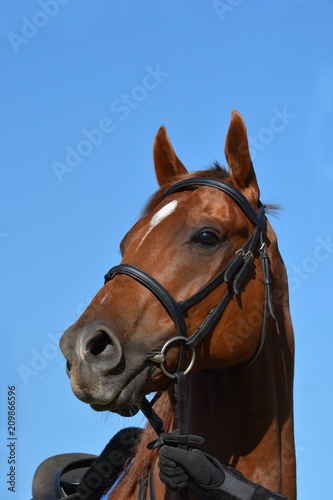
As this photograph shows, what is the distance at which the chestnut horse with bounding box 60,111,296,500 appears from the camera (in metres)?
4.60

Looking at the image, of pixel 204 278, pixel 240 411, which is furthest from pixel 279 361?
A: pixel 204 278

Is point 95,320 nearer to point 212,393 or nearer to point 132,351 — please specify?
point 132,351

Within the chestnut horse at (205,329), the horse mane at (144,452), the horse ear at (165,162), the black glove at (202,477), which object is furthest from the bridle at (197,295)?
the horse ear at (165,162)

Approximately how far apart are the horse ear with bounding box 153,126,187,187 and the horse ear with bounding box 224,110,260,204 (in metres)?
0.63

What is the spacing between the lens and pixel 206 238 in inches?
200

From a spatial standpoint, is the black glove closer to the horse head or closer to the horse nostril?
the horse head

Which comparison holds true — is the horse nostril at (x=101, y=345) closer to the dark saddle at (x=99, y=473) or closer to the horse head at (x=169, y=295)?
the horse head at (x=169, y=295)

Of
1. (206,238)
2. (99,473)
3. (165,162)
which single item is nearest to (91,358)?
(206,238)

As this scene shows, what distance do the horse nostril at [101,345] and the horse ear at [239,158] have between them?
67.8 inches

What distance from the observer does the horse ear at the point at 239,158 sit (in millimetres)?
5512

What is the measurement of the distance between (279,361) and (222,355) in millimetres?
630

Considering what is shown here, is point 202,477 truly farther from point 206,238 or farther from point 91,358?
point 206,238

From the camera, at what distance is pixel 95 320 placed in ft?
14.9

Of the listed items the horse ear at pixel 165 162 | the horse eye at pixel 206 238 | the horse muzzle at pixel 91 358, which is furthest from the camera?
the horse ear at pixel 165 162
